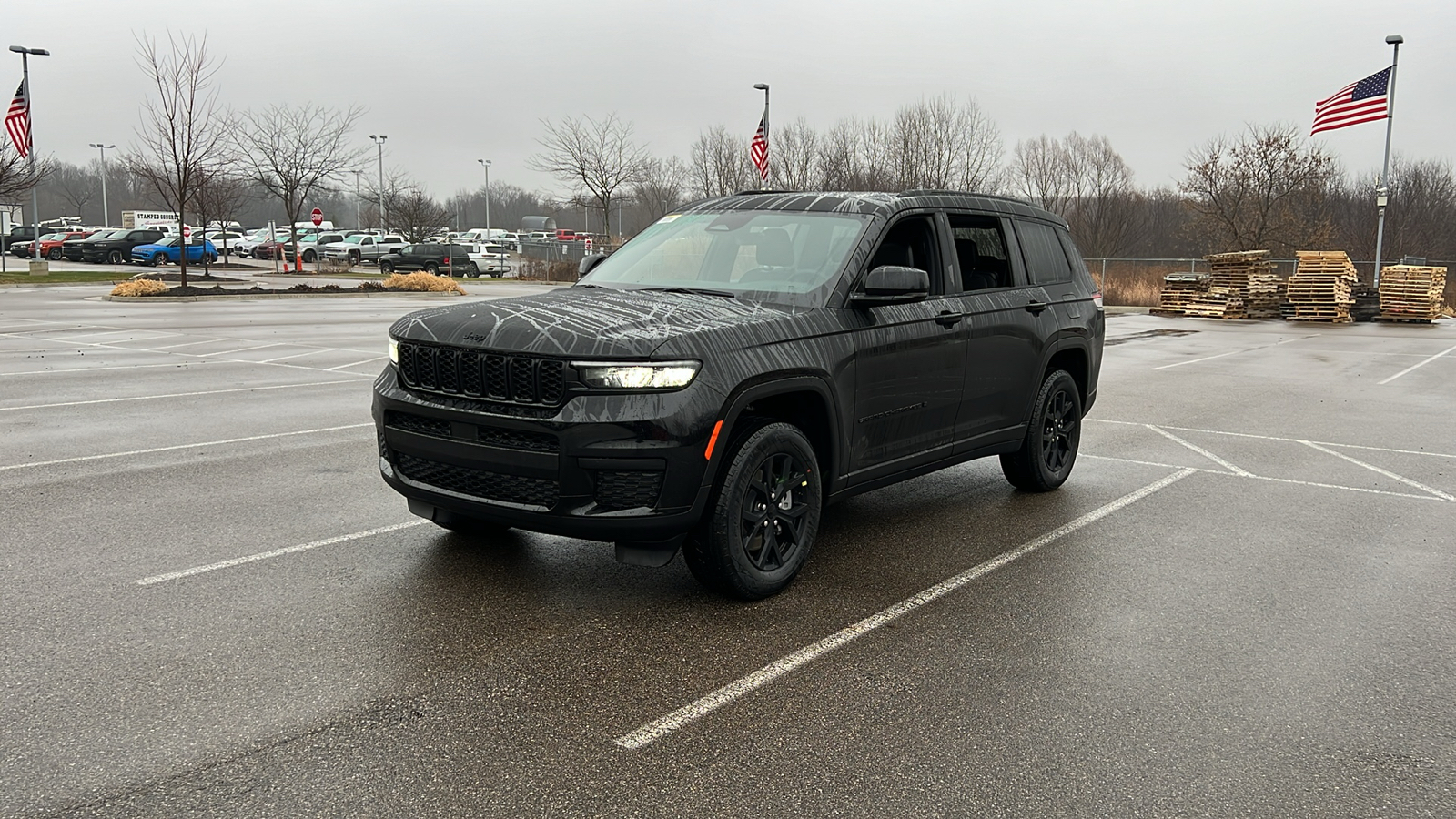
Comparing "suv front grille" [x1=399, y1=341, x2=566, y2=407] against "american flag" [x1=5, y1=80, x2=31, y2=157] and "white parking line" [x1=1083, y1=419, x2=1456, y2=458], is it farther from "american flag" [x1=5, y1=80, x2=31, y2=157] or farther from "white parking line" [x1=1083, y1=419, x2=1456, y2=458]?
"american flag" [x1=5, y1=80, x2=31, y2=157]

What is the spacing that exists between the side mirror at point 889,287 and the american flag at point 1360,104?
99.7ft

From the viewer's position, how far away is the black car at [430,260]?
5031 cm

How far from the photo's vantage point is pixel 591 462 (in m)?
4.43

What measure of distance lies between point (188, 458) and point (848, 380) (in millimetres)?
5320

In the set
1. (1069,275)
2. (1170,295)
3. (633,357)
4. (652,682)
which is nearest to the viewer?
(652,682)

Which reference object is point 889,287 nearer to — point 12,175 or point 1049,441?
point 1049,441

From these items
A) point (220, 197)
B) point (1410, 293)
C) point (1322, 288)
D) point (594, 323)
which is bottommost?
point (1410, 293)

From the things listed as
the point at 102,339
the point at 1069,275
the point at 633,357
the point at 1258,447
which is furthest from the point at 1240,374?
the point at 102,339

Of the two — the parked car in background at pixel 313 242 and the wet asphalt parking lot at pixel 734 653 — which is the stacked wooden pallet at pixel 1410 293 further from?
the parked car in background at pixel 313 242

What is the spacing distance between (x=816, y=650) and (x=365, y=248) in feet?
192

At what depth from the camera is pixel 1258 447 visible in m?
Answer: 9.54

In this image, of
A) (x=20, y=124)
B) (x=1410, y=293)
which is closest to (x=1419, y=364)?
(x=1410, y=293)

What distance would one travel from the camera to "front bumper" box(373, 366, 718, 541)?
4.43 m

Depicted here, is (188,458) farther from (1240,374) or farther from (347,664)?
(1240,374)
